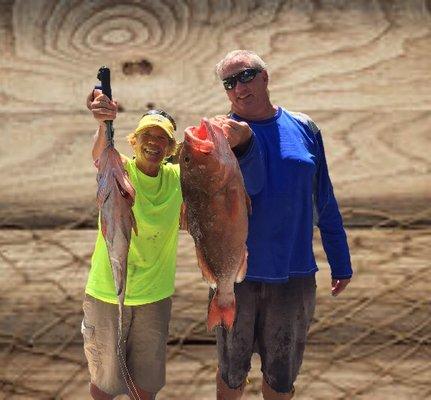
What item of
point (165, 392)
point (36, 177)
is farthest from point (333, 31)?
point (165, 392)

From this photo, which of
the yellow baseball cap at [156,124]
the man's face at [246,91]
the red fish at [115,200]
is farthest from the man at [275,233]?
the red fish at [115,200]

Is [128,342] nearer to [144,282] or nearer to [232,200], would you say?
[144,282]

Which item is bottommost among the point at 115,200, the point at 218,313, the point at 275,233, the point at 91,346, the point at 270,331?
the point at 91,346

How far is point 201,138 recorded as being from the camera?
77.8 inches

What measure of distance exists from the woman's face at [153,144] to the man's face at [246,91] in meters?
0.27

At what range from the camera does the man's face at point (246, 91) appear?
2406mm

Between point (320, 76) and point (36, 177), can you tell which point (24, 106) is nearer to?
point (36, 177)

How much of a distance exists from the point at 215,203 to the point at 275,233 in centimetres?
55

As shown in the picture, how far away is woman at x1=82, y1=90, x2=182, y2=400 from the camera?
2.67m

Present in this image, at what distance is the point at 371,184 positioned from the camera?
3590 millimetres

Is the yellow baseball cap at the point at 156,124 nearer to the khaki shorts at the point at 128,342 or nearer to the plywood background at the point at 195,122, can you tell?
the khaki shorts at the point at 128,342

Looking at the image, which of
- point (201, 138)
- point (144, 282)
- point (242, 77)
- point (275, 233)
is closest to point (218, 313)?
point (275, 233)

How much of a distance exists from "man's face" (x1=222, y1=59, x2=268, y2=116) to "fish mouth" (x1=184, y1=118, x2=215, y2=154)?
19.2 inches

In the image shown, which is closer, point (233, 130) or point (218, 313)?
point (233, 130)
